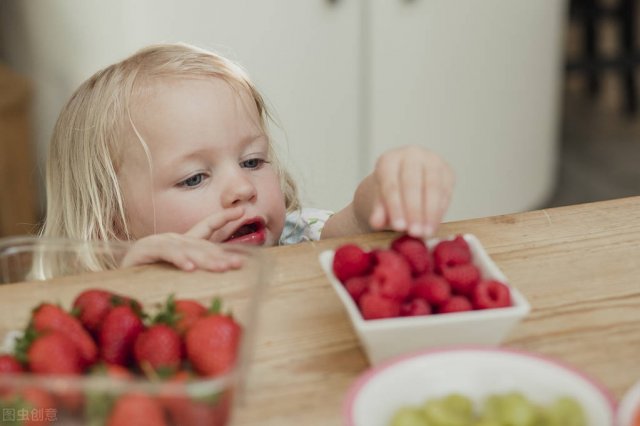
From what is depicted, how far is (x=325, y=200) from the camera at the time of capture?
7.68ft

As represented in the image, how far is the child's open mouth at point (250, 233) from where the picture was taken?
45.7 inches

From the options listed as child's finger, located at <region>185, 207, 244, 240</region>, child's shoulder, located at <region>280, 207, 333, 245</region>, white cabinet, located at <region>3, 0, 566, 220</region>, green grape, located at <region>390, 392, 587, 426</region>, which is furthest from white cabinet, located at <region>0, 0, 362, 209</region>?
green grape, located at <region>390, 392, 587, 426</region>

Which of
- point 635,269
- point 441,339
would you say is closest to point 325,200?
point 635,269

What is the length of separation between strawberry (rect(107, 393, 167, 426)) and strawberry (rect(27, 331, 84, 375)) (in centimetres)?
8

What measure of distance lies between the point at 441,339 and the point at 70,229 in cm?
75

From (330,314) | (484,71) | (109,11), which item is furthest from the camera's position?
(484,71)

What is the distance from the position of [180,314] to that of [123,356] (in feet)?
0.19

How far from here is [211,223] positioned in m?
1.03

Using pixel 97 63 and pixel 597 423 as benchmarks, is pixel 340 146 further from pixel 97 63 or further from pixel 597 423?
pixel 597 423

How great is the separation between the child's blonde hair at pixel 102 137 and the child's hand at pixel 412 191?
46 centimetres

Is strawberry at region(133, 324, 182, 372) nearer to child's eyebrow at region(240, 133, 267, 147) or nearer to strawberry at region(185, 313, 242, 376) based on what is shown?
strawberry at region(185, 313, 242, 376)

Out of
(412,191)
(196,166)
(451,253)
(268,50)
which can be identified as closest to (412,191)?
(412,191)

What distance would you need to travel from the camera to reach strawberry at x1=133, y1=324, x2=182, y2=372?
2.05 ft

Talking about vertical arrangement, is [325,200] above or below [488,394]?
below
